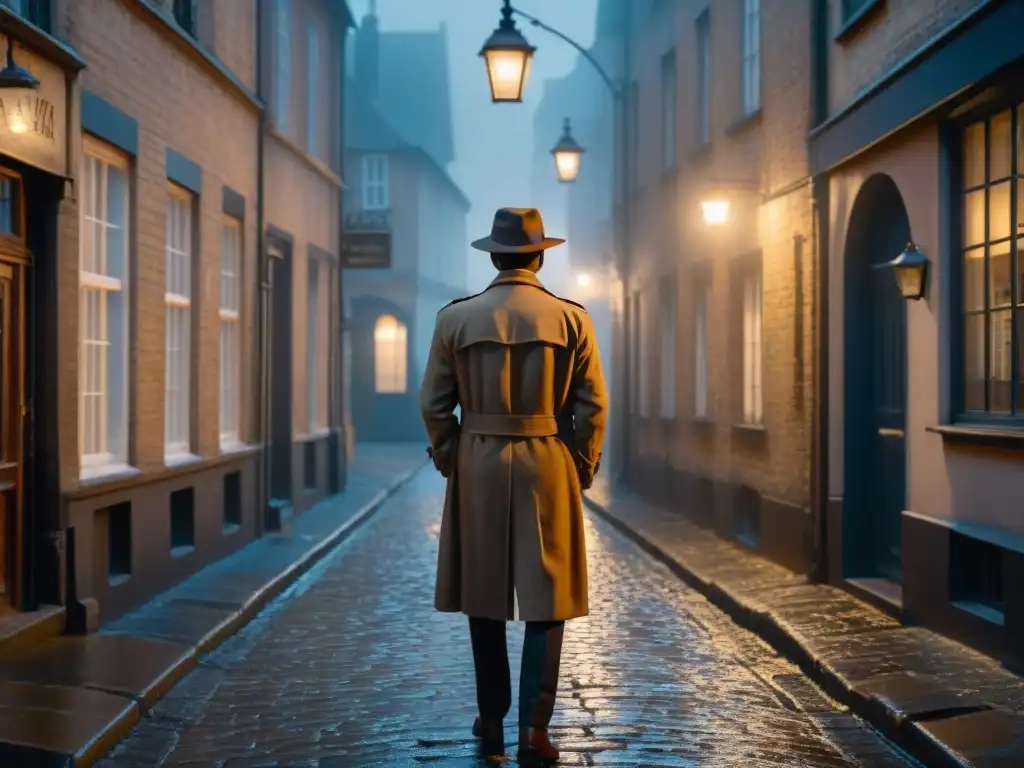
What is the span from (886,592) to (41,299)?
567cm

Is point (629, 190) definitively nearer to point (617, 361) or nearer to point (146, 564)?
point (617, 361)

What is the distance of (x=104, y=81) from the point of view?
985 centimetres

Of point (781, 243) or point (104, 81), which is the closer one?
point (104, 81)

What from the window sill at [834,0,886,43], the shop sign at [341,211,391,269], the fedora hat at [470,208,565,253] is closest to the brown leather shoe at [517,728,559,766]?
the fedora hat at [470,208,565,253]

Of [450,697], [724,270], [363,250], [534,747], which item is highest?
[363,250]

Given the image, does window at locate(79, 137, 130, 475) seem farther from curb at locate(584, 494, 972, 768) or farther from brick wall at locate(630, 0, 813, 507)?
brick wall at locate(630, 0, 813, 507)

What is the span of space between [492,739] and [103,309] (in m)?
5.43

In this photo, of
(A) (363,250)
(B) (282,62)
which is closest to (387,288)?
(A) (363,250)

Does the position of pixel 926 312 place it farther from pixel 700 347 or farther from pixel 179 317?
pixel 700 347

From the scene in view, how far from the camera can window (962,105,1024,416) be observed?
8086 millimetres

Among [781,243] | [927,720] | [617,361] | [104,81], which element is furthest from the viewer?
[617,361]

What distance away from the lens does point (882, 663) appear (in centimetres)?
782

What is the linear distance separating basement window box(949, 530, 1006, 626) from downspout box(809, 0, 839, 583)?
2423 millimetres

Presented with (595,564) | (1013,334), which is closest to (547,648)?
(1013,334)
